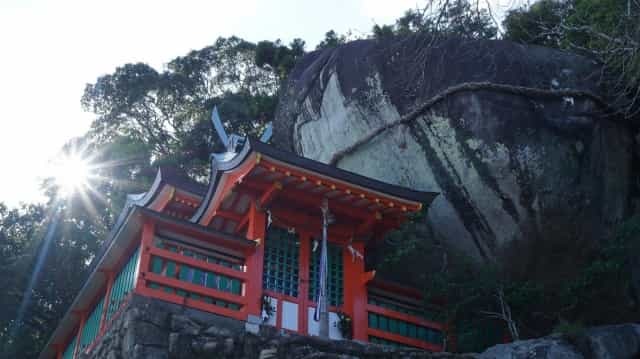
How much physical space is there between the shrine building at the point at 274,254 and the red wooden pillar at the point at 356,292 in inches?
0.7

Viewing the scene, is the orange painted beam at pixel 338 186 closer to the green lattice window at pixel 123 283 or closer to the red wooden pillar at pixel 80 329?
the green lattice window at pixel 123 283

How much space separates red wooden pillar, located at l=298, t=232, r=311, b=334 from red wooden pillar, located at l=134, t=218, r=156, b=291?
2720 millimetres

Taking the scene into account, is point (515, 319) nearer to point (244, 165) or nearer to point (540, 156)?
point (540, 156)

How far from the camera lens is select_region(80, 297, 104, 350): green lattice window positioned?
1232cm

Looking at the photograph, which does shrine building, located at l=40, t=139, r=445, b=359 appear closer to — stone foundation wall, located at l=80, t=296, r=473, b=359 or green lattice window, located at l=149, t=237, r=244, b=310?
green lattice window, located at l=149, t=237, r=244, b=310

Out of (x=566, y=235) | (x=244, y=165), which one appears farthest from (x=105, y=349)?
(x=566, y=235)

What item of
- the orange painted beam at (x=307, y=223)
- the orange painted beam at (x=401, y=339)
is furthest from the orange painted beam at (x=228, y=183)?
the orange painted beam at (x=401, y=339)

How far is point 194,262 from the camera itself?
10.4 m

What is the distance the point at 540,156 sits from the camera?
14719mm

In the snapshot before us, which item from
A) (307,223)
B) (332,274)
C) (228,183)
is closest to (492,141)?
(307,223)

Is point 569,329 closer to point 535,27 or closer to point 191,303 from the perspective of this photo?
point 191,303

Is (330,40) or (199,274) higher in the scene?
(330,40)

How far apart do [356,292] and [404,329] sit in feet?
3.40

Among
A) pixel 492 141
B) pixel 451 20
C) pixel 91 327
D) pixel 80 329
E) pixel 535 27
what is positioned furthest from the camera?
pixel 535 27
